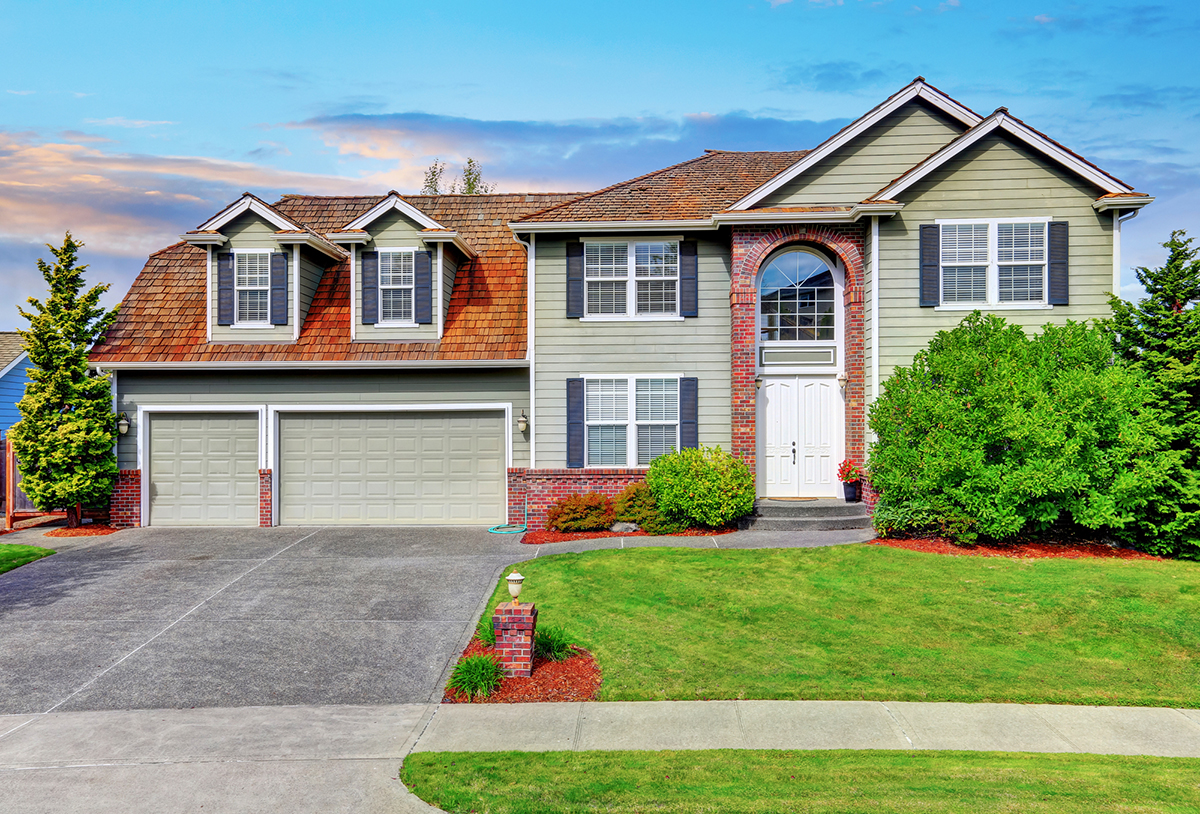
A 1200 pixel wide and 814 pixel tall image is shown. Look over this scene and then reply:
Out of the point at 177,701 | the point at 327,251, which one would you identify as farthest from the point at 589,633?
the point at 327,251

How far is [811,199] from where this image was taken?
1480 cm

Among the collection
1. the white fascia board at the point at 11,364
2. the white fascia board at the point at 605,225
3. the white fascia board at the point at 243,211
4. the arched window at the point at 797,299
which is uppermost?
the white fascia board at the point at 243,211

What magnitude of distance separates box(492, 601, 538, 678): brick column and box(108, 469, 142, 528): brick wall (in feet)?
39.3

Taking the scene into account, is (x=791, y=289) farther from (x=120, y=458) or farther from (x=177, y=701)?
(x=120, y=458)

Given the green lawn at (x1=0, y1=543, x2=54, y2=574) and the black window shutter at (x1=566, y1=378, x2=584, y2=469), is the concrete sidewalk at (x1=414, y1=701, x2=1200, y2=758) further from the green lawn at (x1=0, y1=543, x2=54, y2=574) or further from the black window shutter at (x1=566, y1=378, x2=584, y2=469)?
the green lawn at (x1=0, y1=543, x2=54, y2=574)

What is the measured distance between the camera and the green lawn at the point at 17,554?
1241cm

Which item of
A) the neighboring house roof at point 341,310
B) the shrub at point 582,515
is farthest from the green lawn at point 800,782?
the neighboring house roof at point 341,310

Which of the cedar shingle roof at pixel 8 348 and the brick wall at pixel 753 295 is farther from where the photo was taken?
the cedar shingle roof at pixel 8 348

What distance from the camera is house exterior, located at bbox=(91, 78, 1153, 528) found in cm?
1418

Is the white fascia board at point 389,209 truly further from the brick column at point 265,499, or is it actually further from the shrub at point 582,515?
the shrub at point 582,515

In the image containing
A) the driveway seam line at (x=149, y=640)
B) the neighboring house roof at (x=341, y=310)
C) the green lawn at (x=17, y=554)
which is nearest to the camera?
the driveway seam line at (x=149, y=640)

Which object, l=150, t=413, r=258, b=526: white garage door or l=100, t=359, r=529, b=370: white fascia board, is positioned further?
l=150, t=413, r=258, b=526: white garage door

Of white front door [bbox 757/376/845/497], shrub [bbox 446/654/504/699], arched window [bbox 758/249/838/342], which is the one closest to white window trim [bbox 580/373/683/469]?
white front door [bbox 757/376/845/497]

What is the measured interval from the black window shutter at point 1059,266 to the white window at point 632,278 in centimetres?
684
